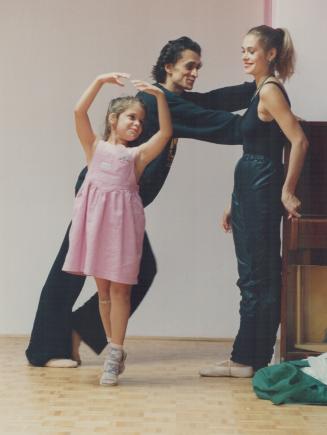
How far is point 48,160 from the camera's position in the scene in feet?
16.9

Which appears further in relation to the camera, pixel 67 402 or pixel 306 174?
pixel 306 174

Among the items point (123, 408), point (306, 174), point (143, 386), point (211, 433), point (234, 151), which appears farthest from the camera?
point (234, 151)

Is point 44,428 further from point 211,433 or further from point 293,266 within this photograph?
point 293,266

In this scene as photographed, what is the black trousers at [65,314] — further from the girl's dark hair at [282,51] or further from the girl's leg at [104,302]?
the girl's dark hair at [282,51]

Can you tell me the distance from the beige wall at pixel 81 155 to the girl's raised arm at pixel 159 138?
0.94 m

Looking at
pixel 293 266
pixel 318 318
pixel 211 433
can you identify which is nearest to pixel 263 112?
pixel 293 266

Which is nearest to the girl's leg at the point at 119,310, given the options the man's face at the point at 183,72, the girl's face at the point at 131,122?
the girl's face at the point at 131,122

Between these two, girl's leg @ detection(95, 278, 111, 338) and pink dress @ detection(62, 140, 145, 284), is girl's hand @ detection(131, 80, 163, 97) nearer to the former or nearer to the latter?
pink dress @ detection(62, 140, 145, 284)

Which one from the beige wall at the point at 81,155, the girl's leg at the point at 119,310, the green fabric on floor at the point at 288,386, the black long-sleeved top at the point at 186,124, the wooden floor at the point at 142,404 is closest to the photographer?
the wooden floor at the point at 142,404

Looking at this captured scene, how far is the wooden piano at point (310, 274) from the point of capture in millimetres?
4375

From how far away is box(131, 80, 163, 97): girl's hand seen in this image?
3984mm

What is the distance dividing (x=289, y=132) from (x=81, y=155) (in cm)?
141

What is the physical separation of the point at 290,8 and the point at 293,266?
1204 mm

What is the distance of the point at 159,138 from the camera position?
13.6 feet
